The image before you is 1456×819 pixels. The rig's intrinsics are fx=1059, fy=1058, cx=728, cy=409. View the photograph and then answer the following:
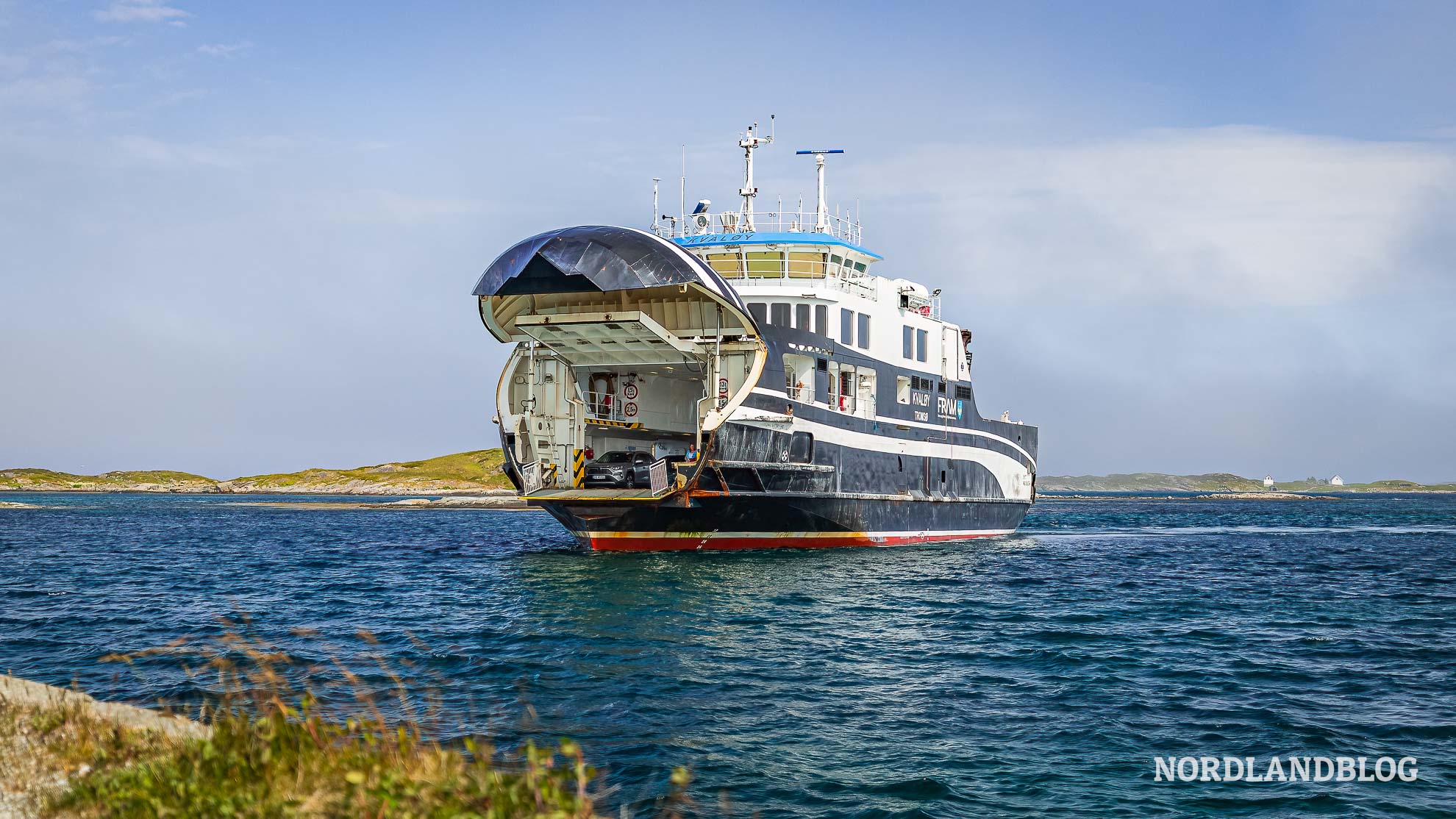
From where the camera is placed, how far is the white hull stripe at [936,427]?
24438mm

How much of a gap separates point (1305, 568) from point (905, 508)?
10.5 meters

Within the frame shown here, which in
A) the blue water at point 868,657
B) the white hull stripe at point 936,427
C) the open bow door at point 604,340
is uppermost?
the open bow door at point 604,340

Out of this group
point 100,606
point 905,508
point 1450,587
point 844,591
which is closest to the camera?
point 100,606

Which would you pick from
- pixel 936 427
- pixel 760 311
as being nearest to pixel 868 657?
pixel 760 311

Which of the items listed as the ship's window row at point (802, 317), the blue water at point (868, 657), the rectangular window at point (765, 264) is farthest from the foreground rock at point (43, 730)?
the rectangular window at point (765, 264)

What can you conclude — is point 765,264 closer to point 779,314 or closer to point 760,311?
point 760,311

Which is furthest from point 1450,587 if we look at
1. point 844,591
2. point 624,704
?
point 624,704

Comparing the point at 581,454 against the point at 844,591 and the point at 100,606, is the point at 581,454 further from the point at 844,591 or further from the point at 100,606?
the point at 100,606

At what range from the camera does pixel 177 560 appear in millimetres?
27719

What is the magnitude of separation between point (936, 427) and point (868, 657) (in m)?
19.3

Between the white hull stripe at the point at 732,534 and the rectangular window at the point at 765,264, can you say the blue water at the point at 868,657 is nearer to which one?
the white hull stripe at the point at 732,534

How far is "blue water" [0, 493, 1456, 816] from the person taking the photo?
8500 mm

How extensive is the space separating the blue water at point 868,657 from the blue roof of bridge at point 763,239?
8712 mm

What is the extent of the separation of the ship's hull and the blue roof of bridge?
23.6 feet
